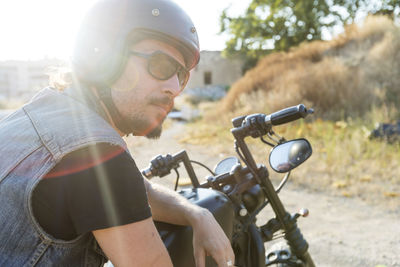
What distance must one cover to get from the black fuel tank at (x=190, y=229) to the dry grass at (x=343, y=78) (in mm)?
7902

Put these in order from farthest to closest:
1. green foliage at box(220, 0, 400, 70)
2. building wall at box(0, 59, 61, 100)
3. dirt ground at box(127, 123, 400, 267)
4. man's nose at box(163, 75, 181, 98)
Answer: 1. building wall at box(0, 59, 61, 100)
2. green foliage at box(220, 0, 400, 70)
3. dirt ground at box(127, 123, 400, 267)
4. man's nose at box(163, 75, 181, 98)

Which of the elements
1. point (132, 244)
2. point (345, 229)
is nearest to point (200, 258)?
point (132, 244)

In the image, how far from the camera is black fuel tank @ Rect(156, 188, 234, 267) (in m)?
1.50

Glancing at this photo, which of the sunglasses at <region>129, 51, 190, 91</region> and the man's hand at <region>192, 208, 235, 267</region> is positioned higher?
the sunglasses at <region>129, 51, 190, 91</region>

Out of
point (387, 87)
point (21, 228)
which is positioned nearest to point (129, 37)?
point (21, 228)

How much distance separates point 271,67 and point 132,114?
38.1 ft

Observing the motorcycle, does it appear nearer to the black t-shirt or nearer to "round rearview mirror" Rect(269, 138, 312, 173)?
"round rearview mirror" Rect(269, 138, 312, 173)

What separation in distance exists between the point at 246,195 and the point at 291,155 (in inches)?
15.5

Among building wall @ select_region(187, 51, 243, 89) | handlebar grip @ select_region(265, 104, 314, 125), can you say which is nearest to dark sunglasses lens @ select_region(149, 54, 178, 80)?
handlebar grip @ select_region(265, 104, 314, 125)

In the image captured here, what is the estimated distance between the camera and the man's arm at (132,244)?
1160 mm

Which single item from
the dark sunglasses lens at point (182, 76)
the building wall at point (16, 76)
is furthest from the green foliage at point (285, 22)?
the building wall at point (16, 76)

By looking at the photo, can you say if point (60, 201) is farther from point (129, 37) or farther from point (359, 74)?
point (359, 74)

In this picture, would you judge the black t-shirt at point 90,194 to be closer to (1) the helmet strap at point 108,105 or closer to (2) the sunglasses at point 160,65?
(1) the helmet strap at point 108,105

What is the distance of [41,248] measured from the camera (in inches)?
47.7
